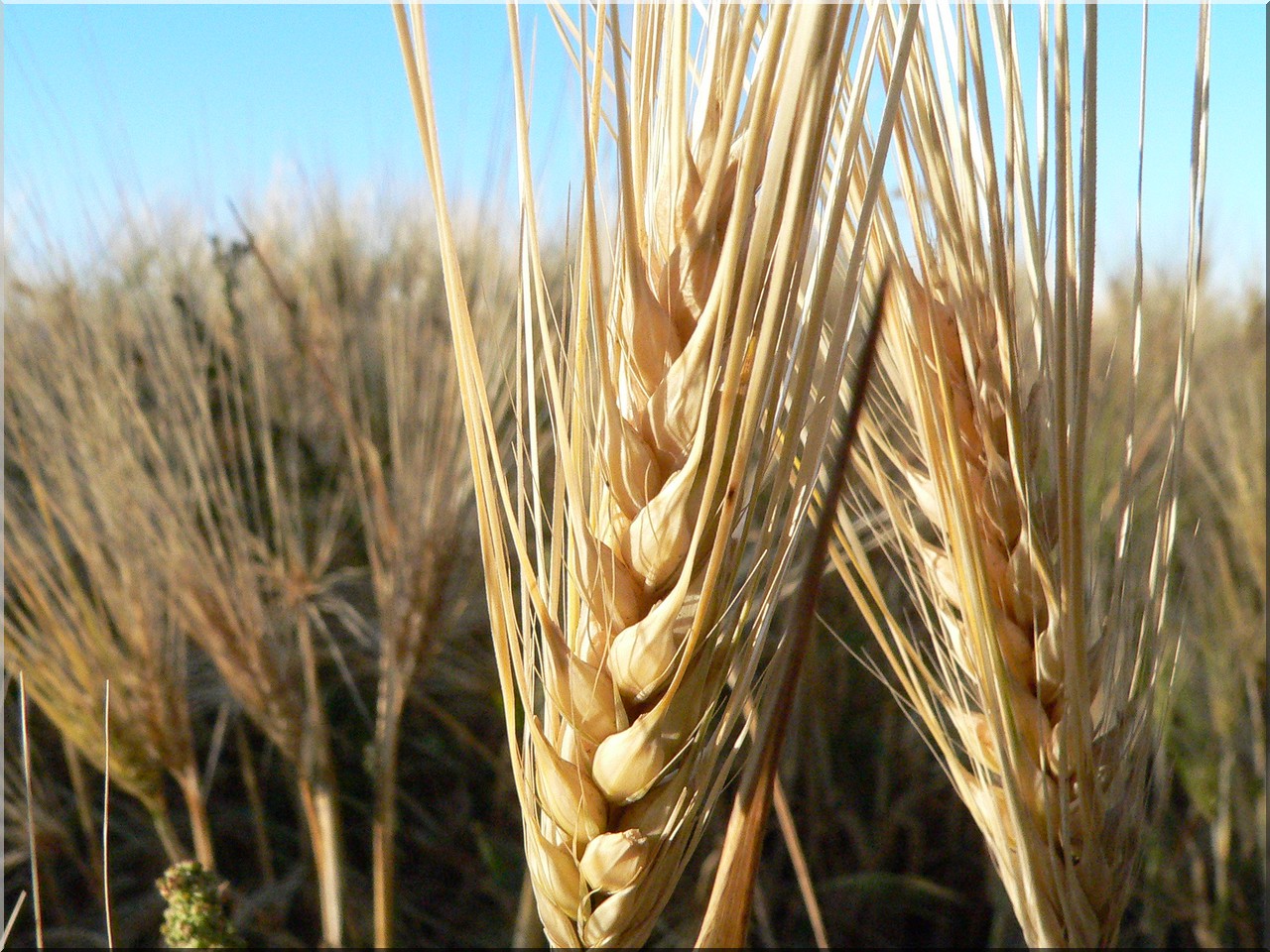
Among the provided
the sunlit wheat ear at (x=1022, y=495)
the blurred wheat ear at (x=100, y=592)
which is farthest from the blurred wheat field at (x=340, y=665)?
the sunlit wheat ear at (x=1022, y=495)

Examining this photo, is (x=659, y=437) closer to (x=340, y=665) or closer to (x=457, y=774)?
(x=340, y=665)

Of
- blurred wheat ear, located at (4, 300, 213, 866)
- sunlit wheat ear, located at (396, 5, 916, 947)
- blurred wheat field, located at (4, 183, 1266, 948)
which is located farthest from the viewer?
blurred wheat field, located at (4, 183, 1266, 948)

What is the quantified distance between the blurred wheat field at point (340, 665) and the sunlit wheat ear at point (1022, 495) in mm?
299

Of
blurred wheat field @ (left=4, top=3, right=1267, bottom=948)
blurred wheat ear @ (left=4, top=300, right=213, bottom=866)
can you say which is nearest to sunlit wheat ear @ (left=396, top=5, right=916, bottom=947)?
blurred wheat field @ (left=4, top=3, right=1267, bottom=948)

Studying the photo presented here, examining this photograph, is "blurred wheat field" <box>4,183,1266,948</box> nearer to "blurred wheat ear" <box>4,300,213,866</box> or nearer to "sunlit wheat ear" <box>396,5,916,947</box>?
"blurred wheat ear" <box>4,300,213,866</box>

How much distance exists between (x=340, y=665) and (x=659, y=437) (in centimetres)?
87

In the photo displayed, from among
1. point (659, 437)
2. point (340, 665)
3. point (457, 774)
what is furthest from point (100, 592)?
point (659, 437)

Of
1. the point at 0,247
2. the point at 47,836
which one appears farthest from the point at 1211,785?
the point at 0,247

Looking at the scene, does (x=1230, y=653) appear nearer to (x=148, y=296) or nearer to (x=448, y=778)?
(x=448, y=778)

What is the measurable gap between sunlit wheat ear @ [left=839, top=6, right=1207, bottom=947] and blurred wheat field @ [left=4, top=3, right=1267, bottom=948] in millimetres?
299

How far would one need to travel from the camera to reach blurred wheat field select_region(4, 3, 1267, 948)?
2.57ft

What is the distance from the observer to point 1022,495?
39 cm

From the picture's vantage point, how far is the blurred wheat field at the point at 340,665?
784 mm

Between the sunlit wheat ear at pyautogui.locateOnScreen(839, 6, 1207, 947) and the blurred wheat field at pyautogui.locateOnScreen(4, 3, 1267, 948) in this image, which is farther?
the blurred wheat field at pyautogui.locateOnScreen(4, 3, 1267, 948)
